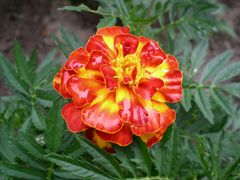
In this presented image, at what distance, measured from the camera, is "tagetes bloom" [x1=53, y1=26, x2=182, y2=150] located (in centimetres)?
89

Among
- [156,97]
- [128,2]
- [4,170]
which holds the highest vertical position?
[128,2]

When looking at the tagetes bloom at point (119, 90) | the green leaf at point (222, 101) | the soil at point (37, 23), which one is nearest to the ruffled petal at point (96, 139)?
the tagetes bloom at point (119, 90)

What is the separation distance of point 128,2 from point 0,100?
2.05ft

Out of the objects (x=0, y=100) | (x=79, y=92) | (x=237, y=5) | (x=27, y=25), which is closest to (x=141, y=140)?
(x=79, y=92)

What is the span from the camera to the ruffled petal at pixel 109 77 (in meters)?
0.89

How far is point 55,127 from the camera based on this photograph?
943 millimetres

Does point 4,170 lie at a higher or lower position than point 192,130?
higher

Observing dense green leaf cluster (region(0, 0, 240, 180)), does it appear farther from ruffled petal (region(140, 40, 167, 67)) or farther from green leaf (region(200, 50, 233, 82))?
ruffled petal (region(140, 40, 167, 67))

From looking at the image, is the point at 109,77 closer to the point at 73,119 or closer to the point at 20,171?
the point at 73,119

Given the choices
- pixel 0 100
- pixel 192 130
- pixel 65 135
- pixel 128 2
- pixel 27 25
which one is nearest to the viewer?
pixel 65 135

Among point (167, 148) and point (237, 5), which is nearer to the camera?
point (167, 148)

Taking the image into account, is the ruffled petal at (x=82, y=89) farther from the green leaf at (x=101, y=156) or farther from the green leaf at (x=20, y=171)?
the green leaf at (x=20, y=171)

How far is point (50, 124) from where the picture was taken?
936 mm

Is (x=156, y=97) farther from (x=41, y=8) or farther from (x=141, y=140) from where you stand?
(x=41, y=8)
